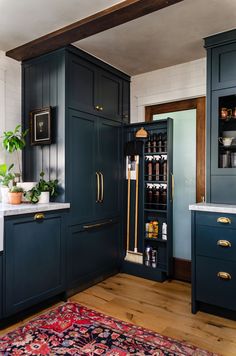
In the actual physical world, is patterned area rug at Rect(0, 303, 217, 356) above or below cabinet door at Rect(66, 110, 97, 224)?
below

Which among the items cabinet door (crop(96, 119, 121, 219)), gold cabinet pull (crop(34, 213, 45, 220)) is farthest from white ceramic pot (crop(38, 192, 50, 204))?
cabinet door (crop(96, 119, 121, 219))

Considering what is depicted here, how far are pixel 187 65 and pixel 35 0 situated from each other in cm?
191

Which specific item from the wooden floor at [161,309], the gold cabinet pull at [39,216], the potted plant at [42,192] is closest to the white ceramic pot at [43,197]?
the potted plant at [42,192]

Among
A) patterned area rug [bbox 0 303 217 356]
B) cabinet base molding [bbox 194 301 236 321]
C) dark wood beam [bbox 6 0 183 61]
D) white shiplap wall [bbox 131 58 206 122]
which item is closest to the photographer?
patterned area rug [bbox 0 303 217 356]

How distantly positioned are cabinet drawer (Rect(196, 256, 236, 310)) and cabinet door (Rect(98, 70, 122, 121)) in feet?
6.50

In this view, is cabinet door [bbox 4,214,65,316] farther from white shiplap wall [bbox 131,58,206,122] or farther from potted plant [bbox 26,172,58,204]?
white shiplap wall [bbox 131,58,206,122]

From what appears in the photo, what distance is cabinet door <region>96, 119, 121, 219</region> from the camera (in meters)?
3.41

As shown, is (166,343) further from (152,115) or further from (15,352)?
(152,115)

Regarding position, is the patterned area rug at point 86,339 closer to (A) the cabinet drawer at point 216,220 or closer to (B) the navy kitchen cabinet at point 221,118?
(A) the cabinet drawer at point 216,220

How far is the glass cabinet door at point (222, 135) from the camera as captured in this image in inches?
112

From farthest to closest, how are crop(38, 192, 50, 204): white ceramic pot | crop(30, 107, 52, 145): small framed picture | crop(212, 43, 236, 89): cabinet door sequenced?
crop(30, 107, 52, 145): small framed picture, crop(38, 192, 50, 204): white ceramic pot, crop(212, 43, 236, 89): cabinet door

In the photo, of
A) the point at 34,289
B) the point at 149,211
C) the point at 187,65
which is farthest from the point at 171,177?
the point at 34,289

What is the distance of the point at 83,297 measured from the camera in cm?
299

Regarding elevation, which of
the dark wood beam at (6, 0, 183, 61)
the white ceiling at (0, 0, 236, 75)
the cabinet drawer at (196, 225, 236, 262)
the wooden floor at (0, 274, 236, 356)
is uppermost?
the white ceiling at (0, 0, 236, 75)
